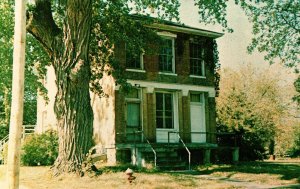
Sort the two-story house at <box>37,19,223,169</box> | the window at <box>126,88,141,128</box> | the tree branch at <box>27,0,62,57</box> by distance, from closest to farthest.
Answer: the tree branch at <box>27,0,62,57</box>, the two-story house at <box>37,19,223,169</box>, the window at <box>126,88,141,128</box>

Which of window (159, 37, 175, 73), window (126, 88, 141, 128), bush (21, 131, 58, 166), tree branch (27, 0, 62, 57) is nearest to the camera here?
tree branch (27, 0, 62, 57)

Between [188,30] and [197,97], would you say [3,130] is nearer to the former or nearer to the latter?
[197,97]

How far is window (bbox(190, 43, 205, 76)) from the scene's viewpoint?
83.3 ft

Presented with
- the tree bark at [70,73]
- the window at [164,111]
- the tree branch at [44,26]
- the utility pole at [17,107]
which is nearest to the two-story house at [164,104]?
the window at [164,111]

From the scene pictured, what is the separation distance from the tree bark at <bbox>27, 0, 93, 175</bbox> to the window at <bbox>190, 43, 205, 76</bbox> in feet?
41.4

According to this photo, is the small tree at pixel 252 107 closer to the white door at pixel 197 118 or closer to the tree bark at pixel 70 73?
the white door at pixel 197 118

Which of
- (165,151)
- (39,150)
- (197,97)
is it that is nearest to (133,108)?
(165,151)

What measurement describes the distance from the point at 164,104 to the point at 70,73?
11279 millimetres

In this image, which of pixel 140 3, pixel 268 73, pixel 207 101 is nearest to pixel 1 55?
pixel 140 3

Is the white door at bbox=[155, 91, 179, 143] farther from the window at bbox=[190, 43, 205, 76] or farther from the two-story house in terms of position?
the window at bbox=[190, 43, 205, 76]

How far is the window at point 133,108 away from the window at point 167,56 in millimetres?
2507

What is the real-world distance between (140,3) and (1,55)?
8.78 m

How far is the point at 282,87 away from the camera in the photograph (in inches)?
1740

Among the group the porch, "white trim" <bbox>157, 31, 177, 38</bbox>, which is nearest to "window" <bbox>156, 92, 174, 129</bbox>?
the porch
